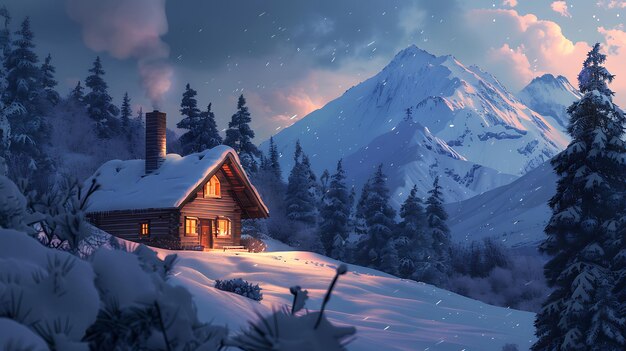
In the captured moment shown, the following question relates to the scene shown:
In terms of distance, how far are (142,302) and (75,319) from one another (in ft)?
0.75

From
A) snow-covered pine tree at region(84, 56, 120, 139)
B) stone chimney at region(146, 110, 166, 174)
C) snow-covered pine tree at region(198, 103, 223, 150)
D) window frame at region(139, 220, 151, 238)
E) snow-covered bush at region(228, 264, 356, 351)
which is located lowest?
snow-covered bush at region(228, 264, 356, 351)

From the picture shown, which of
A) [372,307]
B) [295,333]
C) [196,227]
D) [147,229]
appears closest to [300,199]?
[196,227]

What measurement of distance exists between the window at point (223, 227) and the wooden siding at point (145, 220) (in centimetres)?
318

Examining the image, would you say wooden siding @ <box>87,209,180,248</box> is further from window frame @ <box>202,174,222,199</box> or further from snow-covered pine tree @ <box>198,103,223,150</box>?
snow-covered pine tree @ <box>198,103,223,150</box>

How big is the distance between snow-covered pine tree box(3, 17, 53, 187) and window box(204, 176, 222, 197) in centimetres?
2230

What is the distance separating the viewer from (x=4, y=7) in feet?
181

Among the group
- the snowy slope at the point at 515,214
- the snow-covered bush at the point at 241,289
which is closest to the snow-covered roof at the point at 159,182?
the snow-covered bush at the point at 241,289

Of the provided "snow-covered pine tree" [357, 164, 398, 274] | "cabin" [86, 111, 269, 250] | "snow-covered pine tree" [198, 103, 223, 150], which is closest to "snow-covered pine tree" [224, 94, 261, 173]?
"snow-covered pine tree" [198, 103, 223, 150]

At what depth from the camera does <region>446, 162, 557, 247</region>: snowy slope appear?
135 m

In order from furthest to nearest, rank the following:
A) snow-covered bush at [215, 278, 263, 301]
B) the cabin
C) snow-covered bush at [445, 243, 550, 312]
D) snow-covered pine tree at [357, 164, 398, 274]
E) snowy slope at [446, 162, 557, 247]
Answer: snowy slope at [446, 162, 557, 247] → snow-covered bush at [445, 243, 550, 312] → snow-covered pine tree at [357, 164, 398, 274] → the cabin → snow-covered bush at [215, 278, 263, 301]

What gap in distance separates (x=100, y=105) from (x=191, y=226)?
41303 mm

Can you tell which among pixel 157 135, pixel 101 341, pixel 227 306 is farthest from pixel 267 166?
pixel 101 341

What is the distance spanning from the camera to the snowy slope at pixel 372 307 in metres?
13.8

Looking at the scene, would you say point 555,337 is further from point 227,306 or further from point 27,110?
point 27,110
